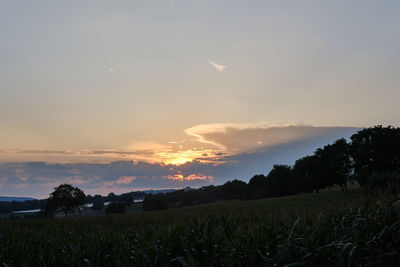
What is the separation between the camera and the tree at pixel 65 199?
8750 cm

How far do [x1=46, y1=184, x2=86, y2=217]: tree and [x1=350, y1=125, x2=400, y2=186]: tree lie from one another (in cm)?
7336

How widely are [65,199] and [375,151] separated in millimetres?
78426

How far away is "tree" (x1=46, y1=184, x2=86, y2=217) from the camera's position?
287 ft

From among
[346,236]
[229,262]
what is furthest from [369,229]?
[229,262]

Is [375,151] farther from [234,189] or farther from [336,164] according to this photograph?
[234,189]

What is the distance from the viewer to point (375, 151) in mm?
57594

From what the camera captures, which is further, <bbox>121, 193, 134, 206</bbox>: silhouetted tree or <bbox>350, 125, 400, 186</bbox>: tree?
<bbox>121, 193, 134, 206</bbox>: silhouetted tree

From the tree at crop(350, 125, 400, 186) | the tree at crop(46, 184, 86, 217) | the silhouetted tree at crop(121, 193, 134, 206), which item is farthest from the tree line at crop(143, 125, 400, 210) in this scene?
the silhouetted tree at crop(121, 193, 134, 206)

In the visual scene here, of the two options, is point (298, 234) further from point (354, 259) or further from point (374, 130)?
point (374, 130)

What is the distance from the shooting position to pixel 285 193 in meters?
101

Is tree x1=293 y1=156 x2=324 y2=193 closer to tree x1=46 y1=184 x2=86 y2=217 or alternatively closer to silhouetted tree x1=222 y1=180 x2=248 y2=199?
silhouetted tree x1=222 y1=180 x2=248 y2=199

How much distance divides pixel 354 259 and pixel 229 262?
2065 millimetres

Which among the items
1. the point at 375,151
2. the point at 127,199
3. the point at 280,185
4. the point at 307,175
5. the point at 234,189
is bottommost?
the point at 127,199

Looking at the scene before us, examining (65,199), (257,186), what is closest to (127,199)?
(65,199)
